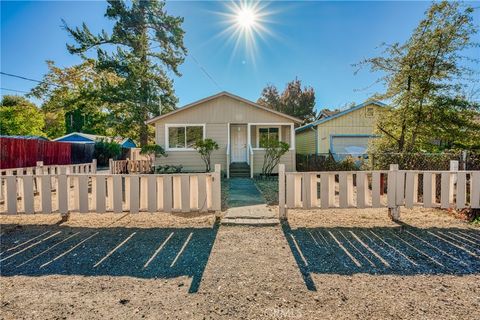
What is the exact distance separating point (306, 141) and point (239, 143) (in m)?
7.56

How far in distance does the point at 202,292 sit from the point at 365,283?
173 cm

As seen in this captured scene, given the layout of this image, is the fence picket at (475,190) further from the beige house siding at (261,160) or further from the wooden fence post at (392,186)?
the beige house siding at (261,160)

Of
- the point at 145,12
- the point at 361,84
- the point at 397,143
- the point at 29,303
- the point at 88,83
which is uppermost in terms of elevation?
the point at 145,12

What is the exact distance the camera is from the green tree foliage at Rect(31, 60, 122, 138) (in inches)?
842

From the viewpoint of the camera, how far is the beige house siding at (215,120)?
44.9 ft

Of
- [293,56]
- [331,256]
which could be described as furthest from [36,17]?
[331,256]

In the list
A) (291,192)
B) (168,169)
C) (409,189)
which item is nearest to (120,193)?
(291,192)

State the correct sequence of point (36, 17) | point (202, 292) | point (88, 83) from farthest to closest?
1. point (88, 83)
2. point (36, 17)
3. point (202, 292)

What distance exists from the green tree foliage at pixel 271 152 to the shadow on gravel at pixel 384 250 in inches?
313

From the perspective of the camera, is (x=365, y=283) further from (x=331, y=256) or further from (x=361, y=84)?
(x=361, y=84)

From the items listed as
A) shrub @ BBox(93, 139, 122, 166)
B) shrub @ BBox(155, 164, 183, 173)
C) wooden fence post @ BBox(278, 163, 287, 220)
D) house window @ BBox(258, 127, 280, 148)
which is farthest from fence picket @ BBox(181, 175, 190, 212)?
shrub @ BBox(93, 139, 122, 166)

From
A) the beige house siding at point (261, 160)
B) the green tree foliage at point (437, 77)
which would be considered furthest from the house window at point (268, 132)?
the green tree foliage at point (437, 77)

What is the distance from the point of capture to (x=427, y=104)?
8.00 metres

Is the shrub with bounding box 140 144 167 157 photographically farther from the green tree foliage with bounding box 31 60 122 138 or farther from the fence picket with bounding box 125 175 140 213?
the green tree foliage with bounding box 31 60 122 138
